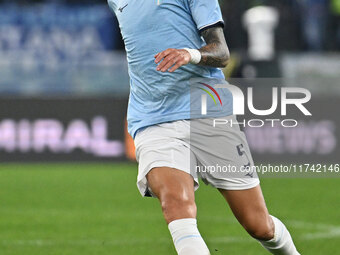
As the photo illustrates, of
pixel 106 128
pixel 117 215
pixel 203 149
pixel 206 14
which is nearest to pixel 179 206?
pixel 203 149

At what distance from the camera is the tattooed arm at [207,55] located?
183 inches

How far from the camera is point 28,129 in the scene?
1538 cm

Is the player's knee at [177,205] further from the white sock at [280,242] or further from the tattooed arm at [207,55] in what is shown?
the white sock at [280,242]

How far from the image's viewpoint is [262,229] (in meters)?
5.52

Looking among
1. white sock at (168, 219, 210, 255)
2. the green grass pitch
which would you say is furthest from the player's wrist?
the green grass pitch

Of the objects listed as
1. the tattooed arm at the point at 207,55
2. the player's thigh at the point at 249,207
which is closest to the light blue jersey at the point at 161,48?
the tattooed arm at the point at 207,55

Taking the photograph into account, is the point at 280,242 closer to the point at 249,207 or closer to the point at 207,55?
the point at 249,207

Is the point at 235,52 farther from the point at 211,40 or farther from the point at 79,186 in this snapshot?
the point at 211,40

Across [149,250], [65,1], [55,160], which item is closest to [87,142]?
[55,160]

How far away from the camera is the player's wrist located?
15.8 ft

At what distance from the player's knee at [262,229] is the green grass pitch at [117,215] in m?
1.71

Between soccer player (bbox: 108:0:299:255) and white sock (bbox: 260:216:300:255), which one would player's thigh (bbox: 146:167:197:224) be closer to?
soccer player (bbox: 108:0:299:255)

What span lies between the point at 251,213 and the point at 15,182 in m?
8.16

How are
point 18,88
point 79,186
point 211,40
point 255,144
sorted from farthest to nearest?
point 18,88 < point 255,144 < point 79,186 < point 211,40
